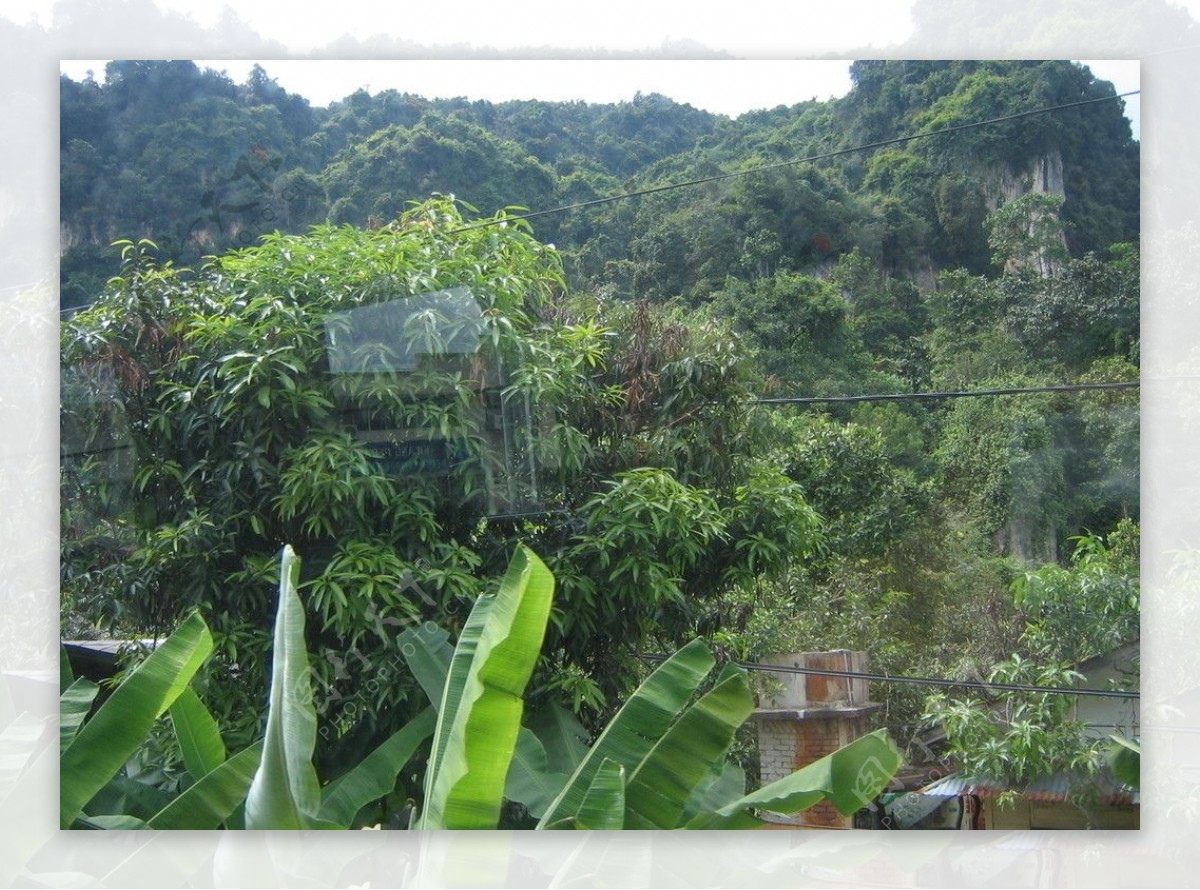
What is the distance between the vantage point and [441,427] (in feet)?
8.86

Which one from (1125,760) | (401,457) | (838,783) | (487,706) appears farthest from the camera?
(401,457)

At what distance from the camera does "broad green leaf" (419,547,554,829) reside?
235cm

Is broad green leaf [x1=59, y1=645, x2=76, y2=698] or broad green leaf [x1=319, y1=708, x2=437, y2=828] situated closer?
broad green leaf [x1=319, y1=708, x2=437, y2=828]

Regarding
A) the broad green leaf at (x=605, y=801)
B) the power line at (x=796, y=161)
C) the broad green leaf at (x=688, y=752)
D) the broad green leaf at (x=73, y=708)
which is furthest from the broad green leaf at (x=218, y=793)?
the power line at (x=796, y=161)

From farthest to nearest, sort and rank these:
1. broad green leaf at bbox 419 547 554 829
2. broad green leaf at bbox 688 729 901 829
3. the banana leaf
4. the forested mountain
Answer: the forested mountain → the banana leaf → broad green leaf at bbox 688 729 901 829 → broad green leaf at bbox 419 547 554 829

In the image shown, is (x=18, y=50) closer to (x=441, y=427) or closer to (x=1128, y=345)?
(x=441, y=427)

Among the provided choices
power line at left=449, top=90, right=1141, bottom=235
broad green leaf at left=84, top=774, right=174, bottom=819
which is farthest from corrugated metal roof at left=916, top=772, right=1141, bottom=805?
broad green leaf at left=84, top=774, right=174, bottom=819

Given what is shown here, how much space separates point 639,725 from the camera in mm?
2572

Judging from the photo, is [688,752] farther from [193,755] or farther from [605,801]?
[193,755]

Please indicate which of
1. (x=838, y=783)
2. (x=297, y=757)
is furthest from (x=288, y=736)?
(x=838, y=783)

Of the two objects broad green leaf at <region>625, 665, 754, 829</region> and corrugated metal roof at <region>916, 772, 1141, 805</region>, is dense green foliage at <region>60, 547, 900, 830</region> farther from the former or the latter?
corrugated metal roof at <region>916, 772, 1141, 805</region>

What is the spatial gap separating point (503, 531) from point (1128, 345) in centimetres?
148

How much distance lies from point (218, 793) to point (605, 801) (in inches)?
33.4

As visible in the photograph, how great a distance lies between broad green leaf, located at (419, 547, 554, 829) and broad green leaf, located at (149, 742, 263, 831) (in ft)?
1.31
